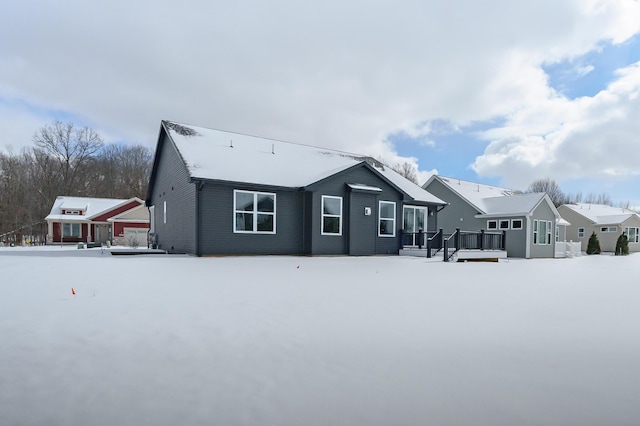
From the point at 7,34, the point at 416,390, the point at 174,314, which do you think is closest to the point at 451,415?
the point at 416,390

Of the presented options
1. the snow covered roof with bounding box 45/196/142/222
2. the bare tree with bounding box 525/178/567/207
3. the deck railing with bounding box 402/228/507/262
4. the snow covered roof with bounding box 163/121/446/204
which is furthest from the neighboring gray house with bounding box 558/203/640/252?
the snow covered roof with bounding box 45/196/142/222

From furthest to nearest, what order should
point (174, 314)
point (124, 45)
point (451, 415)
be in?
1. point (124, 45)
2. point (174, 314)
3. point (451, 415)

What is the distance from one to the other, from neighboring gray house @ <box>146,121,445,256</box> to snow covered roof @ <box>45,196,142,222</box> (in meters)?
19.2

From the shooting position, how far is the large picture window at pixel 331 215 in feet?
46.5

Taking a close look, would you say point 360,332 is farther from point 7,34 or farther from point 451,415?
point 7,34

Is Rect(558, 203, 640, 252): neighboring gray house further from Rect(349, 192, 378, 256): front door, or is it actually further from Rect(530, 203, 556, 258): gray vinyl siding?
Rect(349, 192, 378, 256): front door

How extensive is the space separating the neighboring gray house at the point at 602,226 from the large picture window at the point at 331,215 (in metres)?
27.9

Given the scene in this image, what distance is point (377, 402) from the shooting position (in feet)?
6.70

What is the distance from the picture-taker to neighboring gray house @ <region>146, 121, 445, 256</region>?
12.6 meters

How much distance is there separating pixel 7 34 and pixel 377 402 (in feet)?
58.7

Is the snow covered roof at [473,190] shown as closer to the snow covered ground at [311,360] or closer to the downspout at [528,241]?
the downspout at [528,241]

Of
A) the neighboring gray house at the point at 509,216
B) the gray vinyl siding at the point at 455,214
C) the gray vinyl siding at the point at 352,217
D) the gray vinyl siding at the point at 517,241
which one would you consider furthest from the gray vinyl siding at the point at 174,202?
the gray vinyl siding at the point at 517,241

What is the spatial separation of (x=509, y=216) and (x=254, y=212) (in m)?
15.3

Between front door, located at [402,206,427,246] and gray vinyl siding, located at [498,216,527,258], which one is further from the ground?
front door, located at [402,206,427,246]
